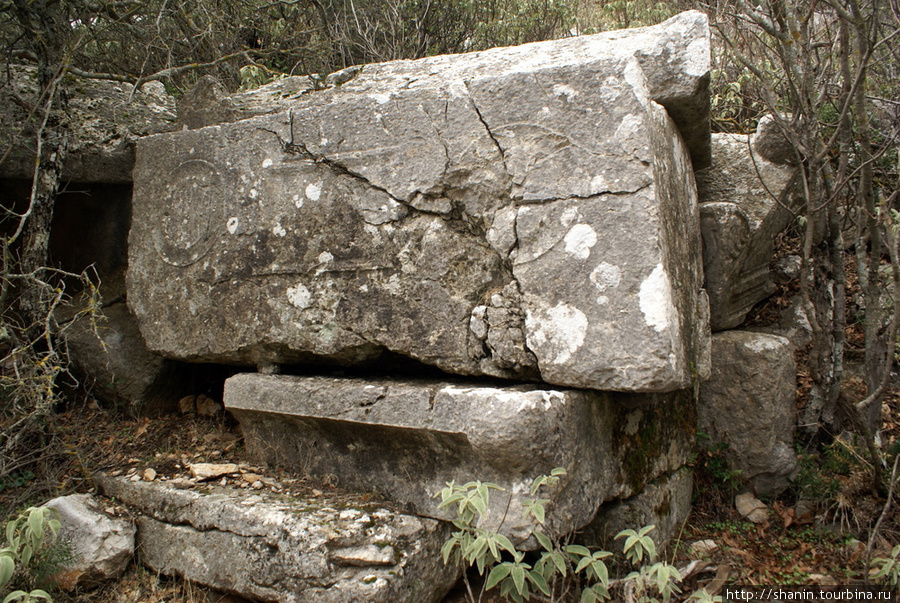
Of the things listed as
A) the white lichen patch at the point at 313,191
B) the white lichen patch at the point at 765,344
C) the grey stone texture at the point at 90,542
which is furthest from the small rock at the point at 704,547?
the grey stone texture at the point at 90,542

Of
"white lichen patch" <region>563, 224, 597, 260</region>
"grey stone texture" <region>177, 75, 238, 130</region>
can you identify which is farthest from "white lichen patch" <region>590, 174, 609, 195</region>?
"grey stone texture" <region>177, 75, 238, 130</region>

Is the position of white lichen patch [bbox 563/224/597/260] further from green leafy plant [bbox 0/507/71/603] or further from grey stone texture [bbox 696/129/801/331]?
green leafy plant [bbox 0/507/71/603]

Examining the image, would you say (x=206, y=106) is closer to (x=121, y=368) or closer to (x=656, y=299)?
(x=121, y=368)

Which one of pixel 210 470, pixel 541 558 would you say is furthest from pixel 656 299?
pixel 210 470

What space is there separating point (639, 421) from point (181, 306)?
6.25 ft

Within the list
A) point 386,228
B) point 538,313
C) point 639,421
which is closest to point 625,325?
point 538,313

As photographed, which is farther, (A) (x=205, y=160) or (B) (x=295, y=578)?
(A) (x=205, y=160)

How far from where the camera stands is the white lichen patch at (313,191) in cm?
252

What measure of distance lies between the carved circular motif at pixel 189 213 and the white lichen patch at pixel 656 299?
1705 millimetres

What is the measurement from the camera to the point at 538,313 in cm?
219

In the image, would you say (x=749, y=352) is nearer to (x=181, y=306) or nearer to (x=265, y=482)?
(x=265, y=482)

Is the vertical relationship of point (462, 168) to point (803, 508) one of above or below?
above

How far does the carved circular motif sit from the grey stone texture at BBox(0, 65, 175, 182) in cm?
66

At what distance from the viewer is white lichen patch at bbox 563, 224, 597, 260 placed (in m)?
2.13
